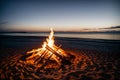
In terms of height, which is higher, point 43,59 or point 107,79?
point 43,59

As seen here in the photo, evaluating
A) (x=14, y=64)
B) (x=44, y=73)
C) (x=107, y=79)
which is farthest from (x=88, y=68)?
(x=14, y=64)

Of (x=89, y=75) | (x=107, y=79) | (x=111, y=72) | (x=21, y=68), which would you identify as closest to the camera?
(x=107, y=79)

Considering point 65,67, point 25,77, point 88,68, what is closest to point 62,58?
point 65,67

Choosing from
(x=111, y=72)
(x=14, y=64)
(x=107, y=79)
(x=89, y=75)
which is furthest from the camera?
(x=14, y=64)

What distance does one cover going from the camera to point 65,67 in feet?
22.4

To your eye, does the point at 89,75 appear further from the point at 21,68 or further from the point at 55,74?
the point at 21,68

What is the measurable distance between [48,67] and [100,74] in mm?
2709

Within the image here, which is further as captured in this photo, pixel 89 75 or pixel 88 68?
pixel 88 68

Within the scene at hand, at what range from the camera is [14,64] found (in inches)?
285

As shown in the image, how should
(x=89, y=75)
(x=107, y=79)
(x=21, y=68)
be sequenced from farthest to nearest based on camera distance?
1. (x=21, y=68)
2. (x=89, y=75)
3. (x=107, y=79)

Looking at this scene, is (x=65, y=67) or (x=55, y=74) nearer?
(x=55, y=74)

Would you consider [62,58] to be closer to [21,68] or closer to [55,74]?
[55,74]

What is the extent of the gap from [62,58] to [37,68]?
169cm

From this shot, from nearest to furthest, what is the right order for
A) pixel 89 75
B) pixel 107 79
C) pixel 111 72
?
pixel 107 79, pixel 89 75, pixel 111 72
